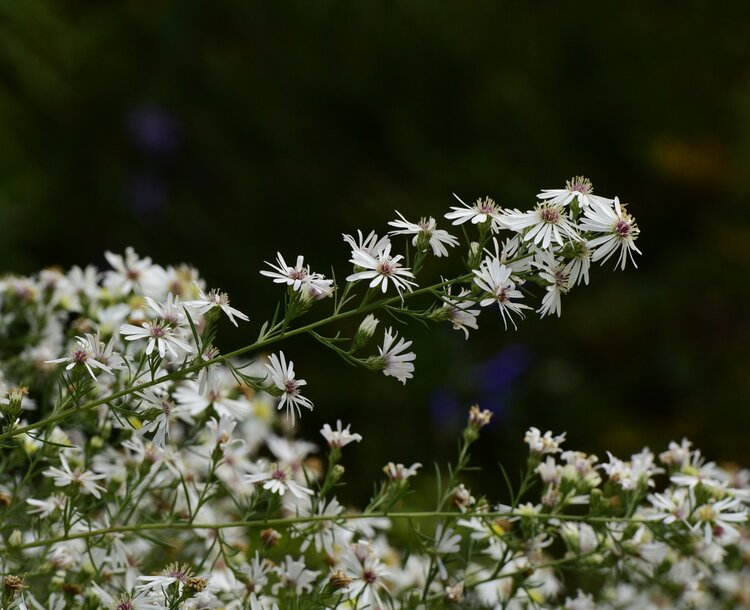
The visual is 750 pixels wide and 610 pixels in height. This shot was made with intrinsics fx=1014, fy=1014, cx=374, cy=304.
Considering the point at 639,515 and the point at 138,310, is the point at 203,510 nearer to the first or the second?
A: the point at 138,310

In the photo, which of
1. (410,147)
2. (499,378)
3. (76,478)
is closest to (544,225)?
(76,478)

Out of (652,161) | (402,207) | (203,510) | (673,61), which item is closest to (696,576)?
(203,510)

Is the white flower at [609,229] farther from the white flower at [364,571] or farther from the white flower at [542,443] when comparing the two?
the white flower at [364,571]

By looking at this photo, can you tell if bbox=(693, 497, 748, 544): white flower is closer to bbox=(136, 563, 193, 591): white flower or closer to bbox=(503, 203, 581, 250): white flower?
bbox=(503, 203, 581, 250): white flower

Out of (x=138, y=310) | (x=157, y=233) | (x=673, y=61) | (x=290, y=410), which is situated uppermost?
(x=673, y=61)

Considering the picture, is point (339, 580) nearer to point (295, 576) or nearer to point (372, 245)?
point (295, 576)

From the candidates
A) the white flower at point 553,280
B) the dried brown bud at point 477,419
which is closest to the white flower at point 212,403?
the dried brown bud at point 477,419
